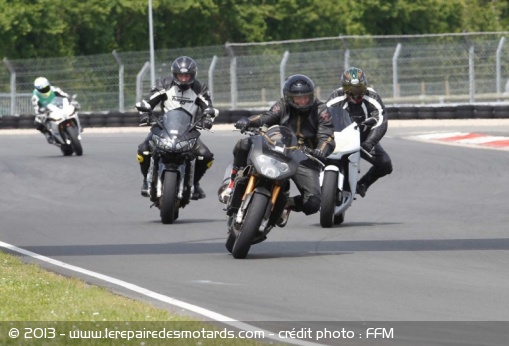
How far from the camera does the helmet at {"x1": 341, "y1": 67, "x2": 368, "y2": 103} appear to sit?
47.5 feet

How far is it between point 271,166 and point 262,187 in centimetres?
17

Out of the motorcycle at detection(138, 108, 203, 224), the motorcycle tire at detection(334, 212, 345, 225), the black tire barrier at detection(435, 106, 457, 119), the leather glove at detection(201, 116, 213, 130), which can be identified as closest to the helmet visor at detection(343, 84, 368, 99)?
the motorcycle tire at detection(334, 212, 345, 225)

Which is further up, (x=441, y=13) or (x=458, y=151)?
(x=458, y=151)

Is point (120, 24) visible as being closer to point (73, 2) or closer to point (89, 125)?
point (73, 2)

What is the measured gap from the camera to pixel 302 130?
12.5 m

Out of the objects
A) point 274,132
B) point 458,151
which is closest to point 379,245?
point 274,132

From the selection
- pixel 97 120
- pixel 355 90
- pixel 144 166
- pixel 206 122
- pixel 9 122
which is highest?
pixel 355 90

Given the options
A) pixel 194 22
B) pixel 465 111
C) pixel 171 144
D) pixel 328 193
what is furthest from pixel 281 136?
pixel 194 22

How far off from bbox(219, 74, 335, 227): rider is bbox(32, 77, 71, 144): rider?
1302 centimetres

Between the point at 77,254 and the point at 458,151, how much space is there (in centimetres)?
1305

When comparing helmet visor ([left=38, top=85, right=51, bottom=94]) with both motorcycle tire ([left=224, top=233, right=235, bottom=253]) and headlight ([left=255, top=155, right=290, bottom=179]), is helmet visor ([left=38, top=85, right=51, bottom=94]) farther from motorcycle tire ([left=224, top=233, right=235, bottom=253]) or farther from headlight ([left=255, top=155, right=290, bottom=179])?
headlight ([left=255, top=155, right=290, bottom=179])

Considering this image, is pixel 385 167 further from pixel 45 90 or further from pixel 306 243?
pixel 45 90

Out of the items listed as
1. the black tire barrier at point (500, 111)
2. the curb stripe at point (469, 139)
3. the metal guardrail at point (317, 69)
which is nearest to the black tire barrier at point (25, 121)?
the metal guardrail at point (317, 69)

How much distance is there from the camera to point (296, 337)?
298 inches
